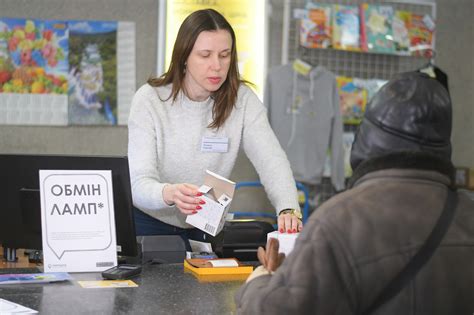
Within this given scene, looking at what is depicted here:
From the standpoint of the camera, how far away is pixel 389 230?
149 centimetres

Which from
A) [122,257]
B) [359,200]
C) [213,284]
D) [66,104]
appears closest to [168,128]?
[122,257]

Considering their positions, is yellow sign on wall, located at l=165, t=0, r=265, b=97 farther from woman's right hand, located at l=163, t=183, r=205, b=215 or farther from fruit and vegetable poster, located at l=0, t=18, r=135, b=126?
woman's right hand, located at l=163, t=183, r=205, b=215

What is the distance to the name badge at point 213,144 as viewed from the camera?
3.16m

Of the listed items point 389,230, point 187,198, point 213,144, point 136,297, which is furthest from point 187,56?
point 389,230

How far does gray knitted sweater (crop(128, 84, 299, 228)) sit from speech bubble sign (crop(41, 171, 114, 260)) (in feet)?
1.14

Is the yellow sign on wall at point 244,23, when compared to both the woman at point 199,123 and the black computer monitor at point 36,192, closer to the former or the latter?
the woman at point 199,123

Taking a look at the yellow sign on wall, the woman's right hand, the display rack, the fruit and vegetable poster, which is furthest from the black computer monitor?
the display rack

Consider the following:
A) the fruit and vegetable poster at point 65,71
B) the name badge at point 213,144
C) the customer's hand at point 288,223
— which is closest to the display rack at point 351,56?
the fruit and vegetable poster at point 65,71

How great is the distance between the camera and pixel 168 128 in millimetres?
3145

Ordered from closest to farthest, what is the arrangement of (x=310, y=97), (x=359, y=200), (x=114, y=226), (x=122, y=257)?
(x=359, y=200)
(x=114, y=226)
(x=122, y=257)
(x=310, y=97)

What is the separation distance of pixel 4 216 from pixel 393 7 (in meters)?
3.96

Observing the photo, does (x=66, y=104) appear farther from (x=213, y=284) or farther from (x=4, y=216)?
(x=213, y=284)

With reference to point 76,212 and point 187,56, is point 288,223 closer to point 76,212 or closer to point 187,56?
point 76,212

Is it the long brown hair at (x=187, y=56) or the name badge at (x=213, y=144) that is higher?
the long brown hair at (x=187, y=56)
